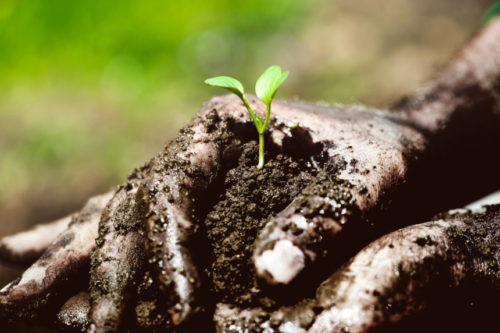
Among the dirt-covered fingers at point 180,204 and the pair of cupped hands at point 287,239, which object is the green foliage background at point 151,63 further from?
the dirt-covered fingers at point 180,204

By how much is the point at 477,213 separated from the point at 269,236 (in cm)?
118

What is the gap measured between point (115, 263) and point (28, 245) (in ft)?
3.21

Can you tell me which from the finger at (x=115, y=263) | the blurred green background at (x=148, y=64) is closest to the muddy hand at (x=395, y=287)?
the finger at (x=115, y=263)

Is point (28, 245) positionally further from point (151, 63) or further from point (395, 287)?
point (151, 63)

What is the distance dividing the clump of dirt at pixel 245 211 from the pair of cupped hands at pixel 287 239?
6 cm

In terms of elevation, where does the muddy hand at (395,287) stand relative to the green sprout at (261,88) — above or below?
below

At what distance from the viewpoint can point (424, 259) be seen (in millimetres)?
1423

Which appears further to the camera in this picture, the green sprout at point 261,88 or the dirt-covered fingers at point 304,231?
the green sprout at point 261,88

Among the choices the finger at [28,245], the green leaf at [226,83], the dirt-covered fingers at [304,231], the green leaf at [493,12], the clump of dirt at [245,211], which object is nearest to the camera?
the dirt-covered fingers at [304,231]

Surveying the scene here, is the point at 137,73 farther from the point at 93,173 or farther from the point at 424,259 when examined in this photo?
the point at 424,259

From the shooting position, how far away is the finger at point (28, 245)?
2.15 metres

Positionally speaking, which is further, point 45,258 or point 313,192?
point 45,258

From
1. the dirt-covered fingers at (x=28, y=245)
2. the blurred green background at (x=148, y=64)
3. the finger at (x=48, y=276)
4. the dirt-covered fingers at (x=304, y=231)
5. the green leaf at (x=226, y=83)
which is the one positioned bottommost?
the dirt-covered fingers at (x=304, y=231)

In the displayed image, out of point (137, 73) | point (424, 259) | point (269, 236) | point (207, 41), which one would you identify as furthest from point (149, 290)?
point (207, 41)
